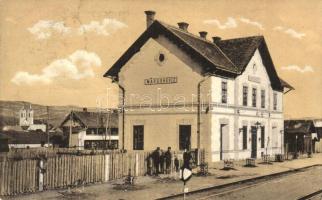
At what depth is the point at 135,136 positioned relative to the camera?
27156 millimetres

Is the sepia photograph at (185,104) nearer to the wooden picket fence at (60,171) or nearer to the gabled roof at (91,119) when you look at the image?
the wooden picket fence at (60,171)

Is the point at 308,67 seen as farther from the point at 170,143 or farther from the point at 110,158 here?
the point at 110,158

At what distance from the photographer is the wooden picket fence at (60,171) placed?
13516 millimetres

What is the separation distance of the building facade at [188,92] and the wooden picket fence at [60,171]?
736 cm

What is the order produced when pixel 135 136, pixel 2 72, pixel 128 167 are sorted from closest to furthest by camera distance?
pixel 2 72, pixel 128 167, pixel 135 136

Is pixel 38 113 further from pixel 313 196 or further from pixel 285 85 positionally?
pixel 313 196

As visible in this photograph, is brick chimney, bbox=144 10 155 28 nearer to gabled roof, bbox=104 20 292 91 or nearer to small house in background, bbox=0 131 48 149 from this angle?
gabled roof, bbox=104 20 292 91

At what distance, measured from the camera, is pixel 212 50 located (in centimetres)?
2780

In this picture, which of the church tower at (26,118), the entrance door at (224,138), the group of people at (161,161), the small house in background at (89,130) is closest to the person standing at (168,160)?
the group of people at (161,161)

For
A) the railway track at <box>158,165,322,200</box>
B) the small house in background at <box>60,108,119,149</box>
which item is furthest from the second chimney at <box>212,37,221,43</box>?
the small house in background at <box>60,108,119,149</box>

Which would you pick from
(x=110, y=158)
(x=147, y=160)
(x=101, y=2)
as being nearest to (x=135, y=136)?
(x=147, y=160)

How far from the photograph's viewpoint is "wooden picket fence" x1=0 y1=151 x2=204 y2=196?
13.5 metres

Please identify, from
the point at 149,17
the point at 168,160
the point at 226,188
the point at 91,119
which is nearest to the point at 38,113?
the point at 91,119

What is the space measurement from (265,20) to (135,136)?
431 inches
